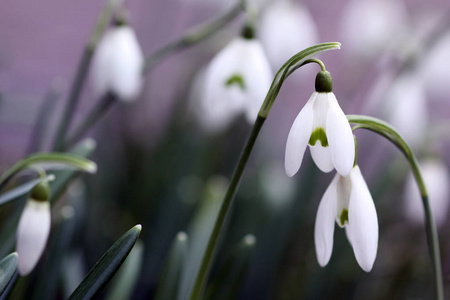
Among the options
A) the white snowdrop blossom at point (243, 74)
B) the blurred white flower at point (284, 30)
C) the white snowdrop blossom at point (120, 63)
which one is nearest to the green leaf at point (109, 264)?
the white snowdrop blossom at point (243, 74)

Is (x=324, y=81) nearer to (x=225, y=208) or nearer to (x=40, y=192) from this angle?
(x=225, y=208)

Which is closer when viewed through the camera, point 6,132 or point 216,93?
point 216,93

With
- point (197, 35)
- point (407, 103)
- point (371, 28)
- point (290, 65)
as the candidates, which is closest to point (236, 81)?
point (197, 35)

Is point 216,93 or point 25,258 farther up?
point 216,93

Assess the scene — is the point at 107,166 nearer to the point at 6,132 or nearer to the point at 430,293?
the point at 430,293

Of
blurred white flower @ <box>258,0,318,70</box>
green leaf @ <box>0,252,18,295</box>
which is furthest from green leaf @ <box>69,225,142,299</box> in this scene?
blurred white flower @ <box>258,0,318,70</box>

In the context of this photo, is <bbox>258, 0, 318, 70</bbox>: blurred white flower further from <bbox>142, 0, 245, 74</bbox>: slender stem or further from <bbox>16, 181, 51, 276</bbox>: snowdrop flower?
<bbox>16, 181, 51, 276</bbox>: snowdrop flower

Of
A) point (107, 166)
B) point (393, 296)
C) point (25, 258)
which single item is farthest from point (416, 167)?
point (107, 166)
